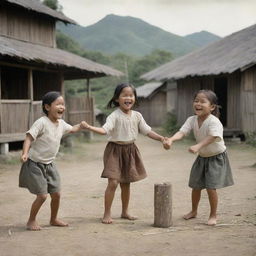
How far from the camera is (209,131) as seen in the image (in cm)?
468

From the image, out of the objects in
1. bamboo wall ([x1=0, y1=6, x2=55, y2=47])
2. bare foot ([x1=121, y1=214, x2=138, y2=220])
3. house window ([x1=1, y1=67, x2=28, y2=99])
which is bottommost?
bare foot ([x1=121, y1=214, x2=138, y2=220])

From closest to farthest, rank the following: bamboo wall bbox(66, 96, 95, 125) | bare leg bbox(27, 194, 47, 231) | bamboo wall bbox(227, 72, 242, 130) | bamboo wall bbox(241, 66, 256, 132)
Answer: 1. bare leg bbox(27, 194, 47, 231)
2. bamboo wall bbox(241, 66, 256, 132)
3. bamboo wall bbox(66, 96, 95, 125)
4. bamboo wall bbox(227, 72, 242, 130)

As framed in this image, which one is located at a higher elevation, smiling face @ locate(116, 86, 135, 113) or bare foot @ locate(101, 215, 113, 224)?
smiling face @ locate(116, 86, 135, 113)

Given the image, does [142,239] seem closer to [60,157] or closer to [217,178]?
[217,178]

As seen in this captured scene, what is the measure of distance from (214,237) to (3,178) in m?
5.69

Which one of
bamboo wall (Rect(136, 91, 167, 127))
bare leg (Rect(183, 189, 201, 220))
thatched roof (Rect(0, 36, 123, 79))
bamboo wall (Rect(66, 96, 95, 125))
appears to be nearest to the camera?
bare leg (Rect(183, 189, 201, 220))

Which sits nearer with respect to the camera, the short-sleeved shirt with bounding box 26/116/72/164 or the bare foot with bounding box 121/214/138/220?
the short-sleeved shirt with bounding box 26/116/72/164

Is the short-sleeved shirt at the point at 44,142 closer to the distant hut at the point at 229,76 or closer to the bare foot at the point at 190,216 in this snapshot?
the bare foot at the point at 190,216

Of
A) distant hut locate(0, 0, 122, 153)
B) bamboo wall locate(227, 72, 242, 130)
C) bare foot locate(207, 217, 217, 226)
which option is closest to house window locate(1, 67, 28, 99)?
distant hut locate(0, 0, 122, 153)

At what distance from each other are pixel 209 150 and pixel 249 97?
10.9 m

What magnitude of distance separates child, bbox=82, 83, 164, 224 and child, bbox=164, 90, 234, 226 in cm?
43

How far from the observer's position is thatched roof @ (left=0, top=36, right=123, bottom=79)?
10.2 metres

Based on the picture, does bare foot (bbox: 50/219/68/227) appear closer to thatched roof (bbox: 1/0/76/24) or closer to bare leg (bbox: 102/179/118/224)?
bare leg (bbox: 102/179/118/224)

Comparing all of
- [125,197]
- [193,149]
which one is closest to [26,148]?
[125,197]
